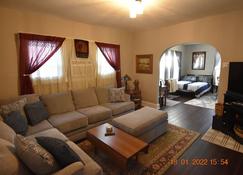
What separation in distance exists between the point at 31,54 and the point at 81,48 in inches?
47.0

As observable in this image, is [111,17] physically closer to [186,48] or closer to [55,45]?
[55,45]

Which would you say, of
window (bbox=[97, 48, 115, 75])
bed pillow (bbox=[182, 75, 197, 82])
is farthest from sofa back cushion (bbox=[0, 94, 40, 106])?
bed pillow (bbox=[182, 75, 197, 82])

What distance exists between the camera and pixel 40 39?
10.6ft

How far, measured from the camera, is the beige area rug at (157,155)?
7.06 ft

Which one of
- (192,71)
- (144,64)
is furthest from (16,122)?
(192,71)

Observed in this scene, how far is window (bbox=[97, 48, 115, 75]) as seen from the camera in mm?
4363

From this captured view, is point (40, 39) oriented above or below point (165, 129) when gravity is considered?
above

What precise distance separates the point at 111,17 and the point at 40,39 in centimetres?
167

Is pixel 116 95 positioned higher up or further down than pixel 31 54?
further down

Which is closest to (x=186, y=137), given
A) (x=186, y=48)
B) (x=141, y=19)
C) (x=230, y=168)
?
(x=230, y=168)

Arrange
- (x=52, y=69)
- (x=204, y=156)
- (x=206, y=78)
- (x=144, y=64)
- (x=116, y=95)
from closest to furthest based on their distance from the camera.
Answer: (x=204, y=156) < (x=52, y=69) < (x=116, y=95) < (x=144, y=64) < (x=206, y=78)

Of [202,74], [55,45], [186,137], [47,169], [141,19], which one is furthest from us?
[202,74]

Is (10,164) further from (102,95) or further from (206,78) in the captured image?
(206,78)

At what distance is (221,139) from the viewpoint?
117 inches
